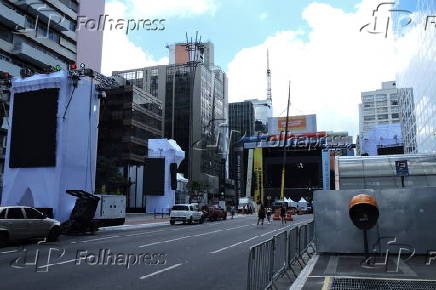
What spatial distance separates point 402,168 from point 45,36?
52.3 meters

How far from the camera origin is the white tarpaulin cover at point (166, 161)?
189 feet

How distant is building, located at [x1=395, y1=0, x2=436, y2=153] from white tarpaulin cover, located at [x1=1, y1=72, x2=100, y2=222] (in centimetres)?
2271

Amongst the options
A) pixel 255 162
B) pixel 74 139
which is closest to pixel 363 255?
pixel 74 139

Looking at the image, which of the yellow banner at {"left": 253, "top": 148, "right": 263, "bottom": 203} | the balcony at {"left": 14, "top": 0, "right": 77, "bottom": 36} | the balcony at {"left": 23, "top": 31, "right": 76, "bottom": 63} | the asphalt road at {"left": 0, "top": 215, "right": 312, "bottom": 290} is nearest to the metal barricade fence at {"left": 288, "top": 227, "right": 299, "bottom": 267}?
the asphalt road at {"left": 0, "top": 215, "right": 312, "bottom": 290}

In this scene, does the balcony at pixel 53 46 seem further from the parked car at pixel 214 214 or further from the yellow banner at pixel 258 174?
the yellow banner at pixel 258 174

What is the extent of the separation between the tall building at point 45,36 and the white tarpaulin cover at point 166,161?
52.7ft

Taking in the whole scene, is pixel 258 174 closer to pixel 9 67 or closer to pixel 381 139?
pixel 381 139

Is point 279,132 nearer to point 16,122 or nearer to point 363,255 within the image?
point 16,122

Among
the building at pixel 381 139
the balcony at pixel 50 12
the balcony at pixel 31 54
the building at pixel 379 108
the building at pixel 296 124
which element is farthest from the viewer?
the building at pixel 379 108

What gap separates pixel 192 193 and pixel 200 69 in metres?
47.6

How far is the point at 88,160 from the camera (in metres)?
28.5

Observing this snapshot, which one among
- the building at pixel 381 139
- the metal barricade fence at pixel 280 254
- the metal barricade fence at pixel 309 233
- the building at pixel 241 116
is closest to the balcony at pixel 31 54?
the metal barricade fence at pixel 309 233

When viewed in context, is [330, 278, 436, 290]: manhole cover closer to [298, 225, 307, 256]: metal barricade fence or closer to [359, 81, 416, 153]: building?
[298, 225, 307, 256]: metal barricade fence

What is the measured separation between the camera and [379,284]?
9.09 metres
